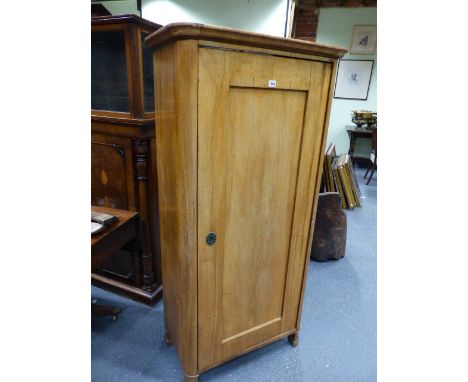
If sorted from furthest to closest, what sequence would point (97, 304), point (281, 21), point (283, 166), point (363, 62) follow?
point (363, 62)
point (281, 21)
point (97, 304)
point (283, 166)

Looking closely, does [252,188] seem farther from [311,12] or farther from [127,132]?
[311,12]

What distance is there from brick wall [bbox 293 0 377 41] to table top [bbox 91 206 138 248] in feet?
14.6

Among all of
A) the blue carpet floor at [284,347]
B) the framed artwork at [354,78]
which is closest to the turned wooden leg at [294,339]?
the blue carpet floor at [284,347]

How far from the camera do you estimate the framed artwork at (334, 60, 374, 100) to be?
16.6 ft

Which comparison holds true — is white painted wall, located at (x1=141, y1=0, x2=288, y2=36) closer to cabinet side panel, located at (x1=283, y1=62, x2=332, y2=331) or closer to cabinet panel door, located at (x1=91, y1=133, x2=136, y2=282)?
cabinet panel door, located at (x1=91, y1=133, x2=136, y2=282)

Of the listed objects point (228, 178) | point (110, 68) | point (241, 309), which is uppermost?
point (110, 68)

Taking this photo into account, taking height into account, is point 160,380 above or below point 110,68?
below

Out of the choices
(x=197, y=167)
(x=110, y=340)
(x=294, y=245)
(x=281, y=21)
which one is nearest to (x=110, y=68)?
(x=197, y=167)

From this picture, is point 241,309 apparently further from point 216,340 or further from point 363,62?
point 363,62

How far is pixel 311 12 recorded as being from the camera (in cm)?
495

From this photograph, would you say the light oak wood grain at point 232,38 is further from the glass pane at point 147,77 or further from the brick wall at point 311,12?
the brick wall at point 311,12

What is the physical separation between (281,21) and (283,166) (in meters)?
2.34

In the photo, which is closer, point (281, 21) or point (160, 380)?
point (160, 380)

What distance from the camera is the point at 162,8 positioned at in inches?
120
